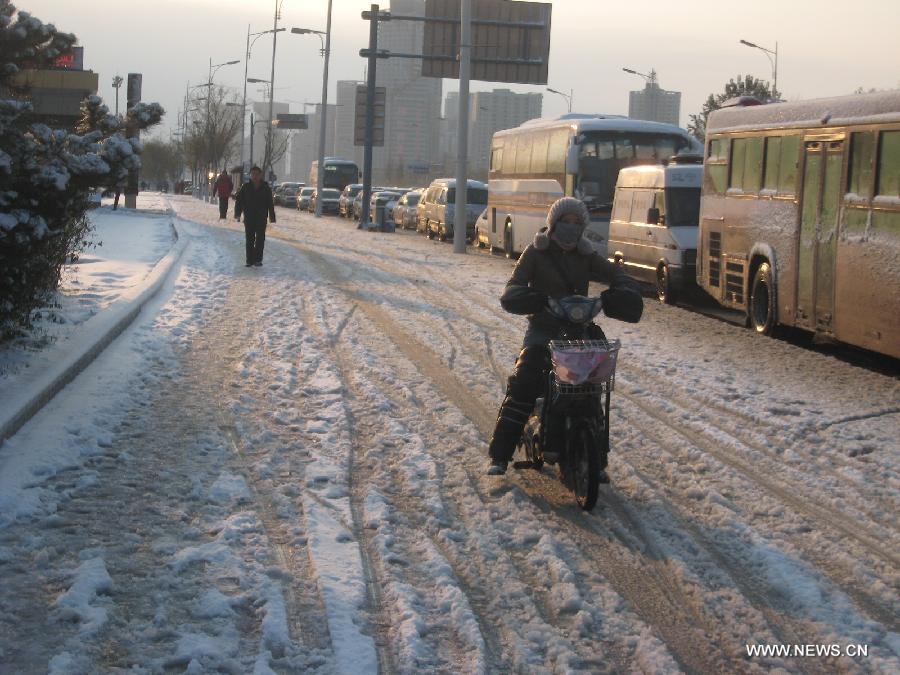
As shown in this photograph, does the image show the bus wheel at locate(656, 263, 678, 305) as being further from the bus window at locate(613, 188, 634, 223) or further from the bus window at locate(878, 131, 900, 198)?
the bus window at locate(878, 131, 900, 198)

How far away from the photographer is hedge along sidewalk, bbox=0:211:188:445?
8.16m

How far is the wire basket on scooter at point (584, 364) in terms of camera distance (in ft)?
21.8

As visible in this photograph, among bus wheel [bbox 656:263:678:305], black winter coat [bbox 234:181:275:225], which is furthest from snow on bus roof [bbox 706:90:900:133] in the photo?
black winter coat [bbox 234:181:275:225]

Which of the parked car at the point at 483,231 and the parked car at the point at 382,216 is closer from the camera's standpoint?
the parked car at the point at 483,231

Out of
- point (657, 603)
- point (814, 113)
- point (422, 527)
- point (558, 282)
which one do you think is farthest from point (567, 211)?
point (814, 113)

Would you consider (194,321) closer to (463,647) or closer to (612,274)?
(612,274)

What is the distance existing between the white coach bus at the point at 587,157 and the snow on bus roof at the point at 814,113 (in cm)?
748

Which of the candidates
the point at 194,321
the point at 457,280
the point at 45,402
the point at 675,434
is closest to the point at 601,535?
the point at 675,434

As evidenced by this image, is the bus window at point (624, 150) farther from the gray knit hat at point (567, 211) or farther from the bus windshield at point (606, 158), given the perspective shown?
the gray knit hat at point (567, 211)

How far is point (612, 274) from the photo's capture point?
725 centimetres

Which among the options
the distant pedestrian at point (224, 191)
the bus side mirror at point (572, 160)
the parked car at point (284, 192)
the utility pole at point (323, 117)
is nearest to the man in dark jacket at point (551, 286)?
the bus side mirror at point (572, 160)

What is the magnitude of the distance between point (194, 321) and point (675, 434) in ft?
22.8

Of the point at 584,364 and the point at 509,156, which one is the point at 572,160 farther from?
the point at 584,364

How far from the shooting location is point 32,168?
8.88 meters
